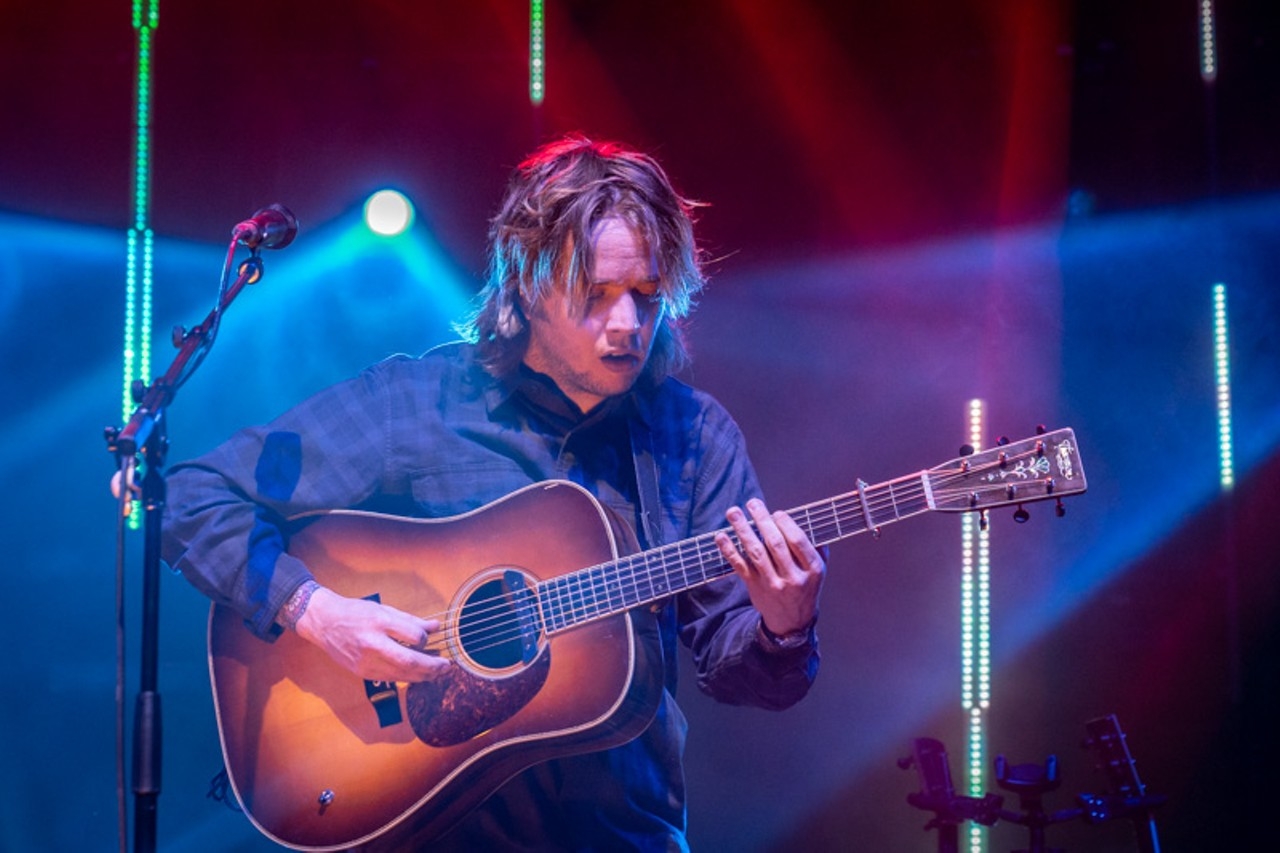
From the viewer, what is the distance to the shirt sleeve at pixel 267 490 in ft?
8.95

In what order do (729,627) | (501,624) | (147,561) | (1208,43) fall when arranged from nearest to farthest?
(147,561), (501,624), (729,627), (1208,43)

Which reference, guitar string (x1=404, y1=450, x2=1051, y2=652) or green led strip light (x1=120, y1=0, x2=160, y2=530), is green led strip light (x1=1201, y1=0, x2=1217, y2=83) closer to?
guitar string (x1=404, y1=450, x2=1051, y2=652)

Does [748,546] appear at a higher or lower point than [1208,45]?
lower

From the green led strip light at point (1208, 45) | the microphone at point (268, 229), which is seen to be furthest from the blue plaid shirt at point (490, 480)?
the green led strip light at point (1208, 45)

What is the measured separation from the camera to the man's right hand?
2627mm

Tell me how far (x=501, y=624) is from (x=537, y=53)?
3005 millimetres

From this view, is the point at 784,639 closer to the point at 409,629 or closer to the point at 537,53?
the point at 409,629

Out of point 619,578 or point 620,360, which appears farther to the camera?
point 620,360

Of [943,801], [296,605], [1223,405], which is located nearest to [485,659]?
[296,605]

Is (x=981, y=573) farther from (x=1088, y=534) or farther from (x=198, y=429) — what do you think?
(x=198, y=429)

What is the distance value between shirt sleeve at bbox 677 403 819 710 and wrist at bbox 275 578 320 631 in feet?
3.11

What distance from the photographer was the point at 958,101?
488 centimetres

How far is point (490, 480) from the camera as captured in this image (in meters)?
2.87

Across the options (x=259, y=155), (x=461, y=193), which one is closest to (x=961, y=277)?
(x=461, y=193)
